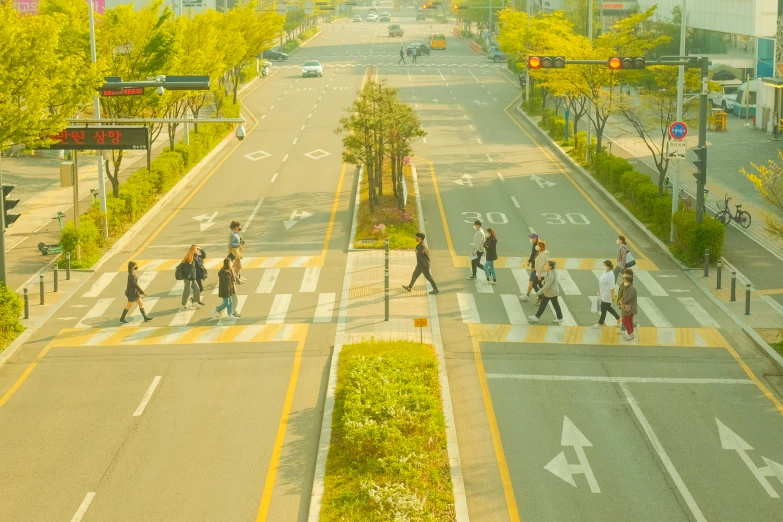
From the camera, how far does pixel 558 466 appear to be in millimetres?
16188

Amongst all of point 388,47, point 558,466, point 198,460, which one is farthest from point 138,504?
point 388,47

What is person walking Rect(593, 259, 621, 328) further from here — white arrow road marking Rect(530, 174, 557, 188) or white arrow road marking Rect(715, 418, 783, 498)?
white arrow road marking Rect(530, 174, 557, 188)

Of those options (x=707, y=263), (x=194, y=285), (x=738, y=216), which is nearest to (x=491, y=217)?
(x=738, y=216)

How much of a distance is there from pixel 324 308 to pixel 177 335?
3.71m

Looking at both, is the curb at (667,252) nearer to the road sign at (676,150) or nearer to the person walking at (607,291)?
the road sign at (676,150)

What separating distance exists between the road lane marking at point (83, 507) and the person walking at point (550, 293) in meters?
11.8

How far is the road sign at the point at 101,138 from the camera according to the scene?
2505cm

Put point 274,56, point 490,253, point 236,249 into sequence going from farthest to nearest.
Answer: point 274,56
point 236,249
point 490,253

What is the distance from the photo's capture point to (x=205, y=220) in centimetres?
3553

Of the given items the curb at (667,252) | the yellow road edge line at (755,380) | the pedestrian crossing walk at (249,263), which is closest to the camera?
the yellow road edge line at (755,380)

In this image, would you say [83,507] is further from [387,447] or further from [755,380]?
[755,380]

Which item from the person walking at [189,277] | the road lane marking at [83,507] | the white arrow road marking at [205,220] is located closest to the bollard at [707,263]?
the person walking at [189,277]

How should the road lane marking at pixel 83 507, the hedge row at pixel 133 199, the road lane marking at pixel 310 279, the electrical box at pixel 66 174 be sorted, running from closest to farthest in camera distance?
the road lane marking at pixel 83 507 → the road lane marking at pixel 310 279 → the electrical box at pixel 66 174 → the hedge row at pixel 133 199

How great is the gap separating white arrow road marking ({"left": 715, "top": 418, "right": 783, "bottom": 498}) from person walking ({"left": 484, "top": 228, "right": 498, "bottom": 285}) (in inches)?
388
